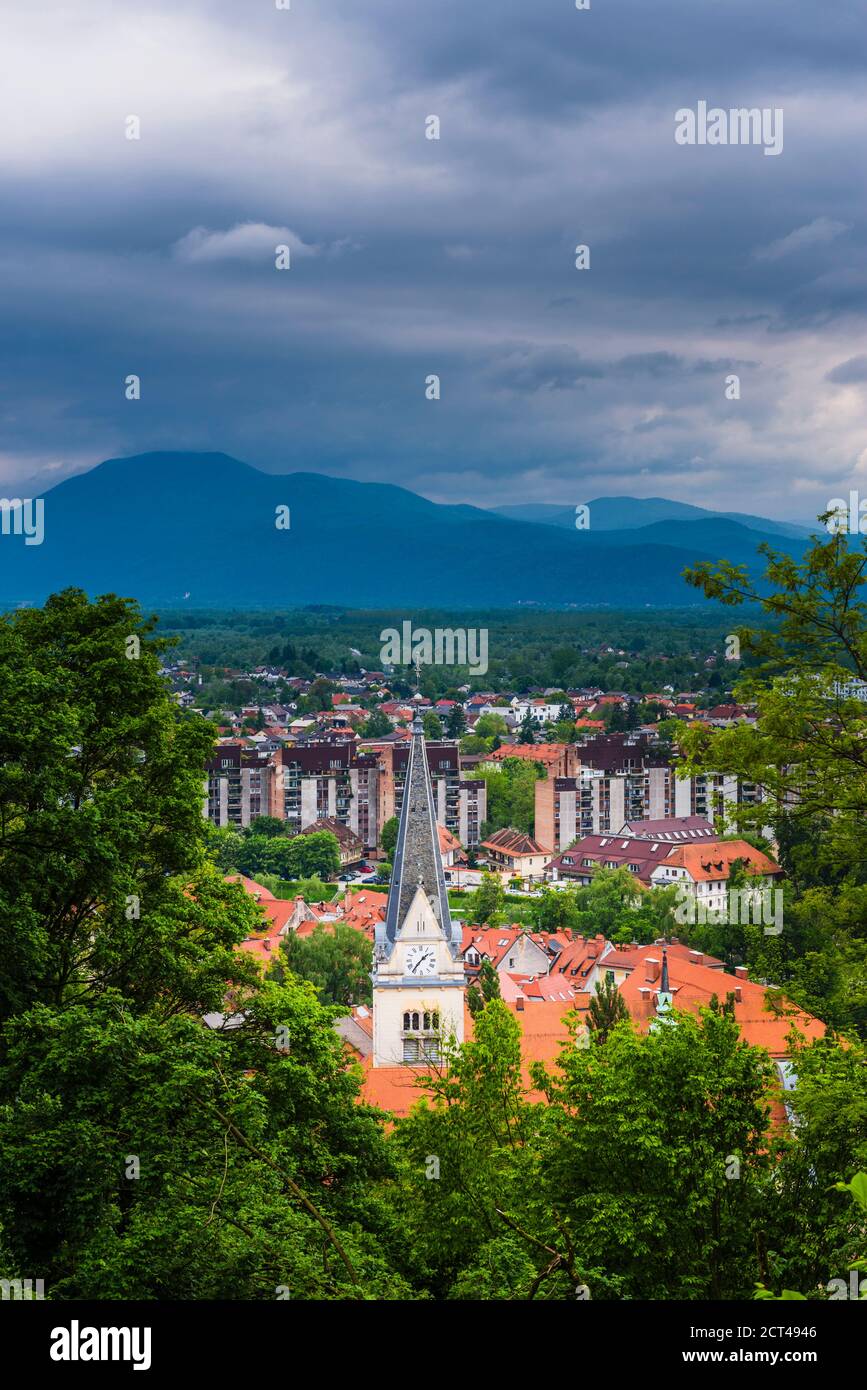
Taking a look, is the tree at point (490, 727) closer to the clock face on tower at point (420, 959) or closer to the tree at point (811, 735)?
the clock face on tower at point (420, 959)

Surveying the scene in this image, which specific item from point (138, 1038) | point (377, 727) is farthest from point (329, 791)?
point (138, 1038)

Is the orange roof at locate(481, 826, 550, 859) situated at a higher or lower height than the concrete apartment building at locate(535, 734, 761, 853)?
lower

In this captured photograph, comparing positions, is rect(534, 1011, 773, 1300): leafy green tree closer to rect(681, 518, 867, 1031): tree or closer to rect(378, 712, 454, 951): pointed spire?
rect(681, 518, 867, 1031): tree

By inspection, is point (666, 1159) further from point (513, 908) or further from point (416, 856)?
point (513, 908)

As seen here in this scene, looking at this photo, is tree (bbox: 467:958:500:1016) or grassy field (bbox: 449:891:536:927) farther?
grassy field (bbox: 449:891:536:927)

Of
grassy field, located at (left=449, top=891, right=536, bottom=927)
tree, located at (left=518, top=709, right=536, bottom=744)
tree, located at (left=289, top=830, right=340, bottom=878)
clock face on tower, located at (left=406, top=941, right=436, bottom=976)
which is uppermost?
tree, located at (left=518, top=709, right=536, bottom=744)

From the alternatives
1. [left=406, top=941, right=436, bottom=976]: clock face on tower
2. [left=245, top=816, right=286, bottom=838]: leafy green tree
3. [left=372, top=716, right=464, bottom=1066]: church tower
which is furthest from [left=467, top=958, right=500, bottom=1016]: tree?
[left=245, top=816, right=286, bottom=838]: leafy green tree

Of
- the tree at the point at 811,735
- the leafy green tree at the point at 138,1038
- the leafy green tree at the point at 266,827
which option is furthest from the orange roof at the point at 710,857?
the tree at the point at 811,735
